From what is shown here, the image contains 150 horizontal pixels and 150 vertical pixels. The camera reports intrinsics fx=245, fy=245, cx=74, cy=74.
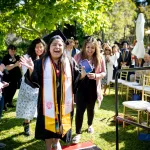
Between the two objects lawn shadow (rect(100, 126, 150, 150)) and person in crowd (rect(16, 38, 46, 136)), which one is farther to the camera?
person in crowd (rect(16, 38, 46, 136))

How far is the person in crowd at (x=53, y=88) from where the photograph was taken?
3297mm

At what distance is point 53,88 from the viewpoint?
3303 millimetres

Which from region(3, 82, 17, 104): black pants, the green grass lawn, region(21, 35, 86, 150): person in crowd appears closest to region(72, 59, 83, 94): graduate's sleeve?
region(21, 35, 86, 150): person in crowd

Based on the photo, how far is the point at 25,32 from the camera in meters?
11.2

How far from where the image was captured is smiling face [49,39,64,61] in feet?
11.0

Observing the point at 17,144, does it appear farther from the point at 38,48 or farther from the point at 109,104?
the point at 109,104

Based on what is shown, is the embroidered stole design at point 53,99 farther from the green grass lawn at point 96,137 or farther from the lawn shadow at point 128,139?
the lawn shadow at point 128,139

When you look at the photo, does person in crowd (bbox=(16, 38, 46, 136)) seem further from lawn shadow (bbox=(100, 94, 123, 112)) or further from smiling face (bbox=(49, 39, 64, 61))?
lawn shadow (bbox=(100, 94, 123, 112))

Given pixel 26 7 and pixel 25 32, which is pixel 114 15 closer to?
pixel 25 32

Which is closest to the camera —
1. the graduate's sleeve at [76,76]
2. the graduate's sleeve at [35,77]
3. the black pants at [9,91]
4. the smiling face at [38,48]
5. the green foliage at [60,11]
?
the graduate's sleeve at [35,77]

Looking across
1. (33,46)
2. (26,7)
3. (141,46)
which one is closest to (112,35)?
(141,46)

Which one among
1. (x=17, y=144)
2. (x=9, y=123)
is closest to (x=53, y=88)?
(x=17, y=144)

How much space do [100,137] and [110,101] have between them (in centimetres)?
351

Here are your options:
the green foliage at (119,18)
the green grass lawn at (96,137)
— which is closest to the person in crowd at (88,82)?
the green grass lawn at (96,137)
